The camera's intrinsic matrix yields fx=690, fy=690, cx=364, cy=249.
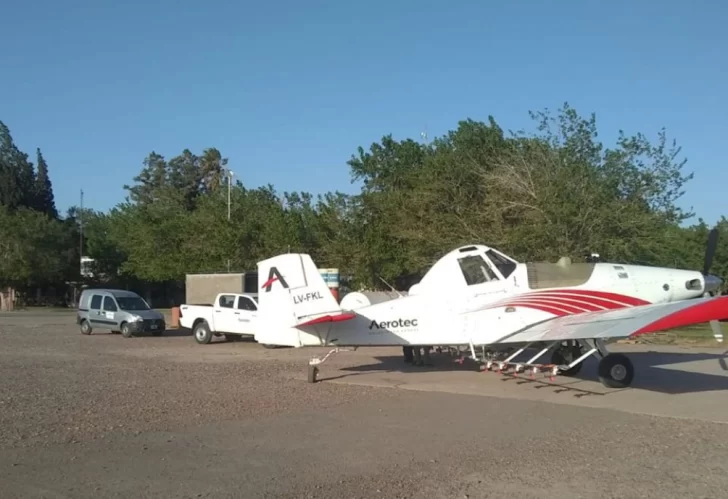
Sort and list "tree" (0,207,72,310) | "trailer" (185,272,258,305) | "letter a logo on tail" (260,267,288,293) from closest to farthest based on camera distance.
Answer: "letter a logo on tail" (260,267,288,293)
"trailer" (185,272,258,305)
"tree" (0,207,72,310)

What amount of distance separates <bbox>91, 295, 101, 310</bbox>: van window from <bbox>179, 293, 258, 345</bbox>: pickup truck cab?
5769 mm

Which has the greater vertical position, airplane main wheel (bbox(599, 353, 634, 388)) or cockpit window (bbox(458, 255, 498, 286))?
cockpit window (bbox(458, 255, 498, 286))

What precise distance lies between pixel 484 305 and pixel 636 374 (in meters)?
4.51

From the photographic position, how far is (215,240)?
45219 millimetres

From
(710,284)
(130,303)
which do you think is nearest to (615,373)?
(710,284)

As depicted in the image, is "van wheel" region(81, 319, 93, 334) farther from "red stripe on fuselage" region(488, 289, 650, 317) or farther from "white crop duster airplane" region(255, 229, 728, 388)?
"red stripe on fuselage" region(488, 289, 650, 317)

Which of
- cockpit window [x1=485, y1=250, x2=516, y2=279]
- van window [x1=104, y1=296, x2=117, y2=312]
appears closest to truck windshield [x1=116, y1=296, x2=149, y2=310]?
van window [x1=104, y1=296, x2=117, y2=312]

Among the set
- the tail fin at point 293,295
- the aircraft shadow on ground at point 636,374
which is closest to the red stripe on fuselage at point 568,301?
the aircraft shadow on ground at point 636,374

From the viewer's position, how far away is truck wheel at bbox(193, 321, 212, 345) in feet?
83.5

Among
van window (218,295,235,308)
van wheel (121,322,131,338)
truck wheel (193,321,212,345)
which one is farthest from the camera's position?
van wheel (121,322,131,338)

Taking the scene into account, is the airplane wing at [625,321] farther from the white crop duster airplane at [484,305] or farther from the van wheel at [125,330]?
the van wheel at [125,330]

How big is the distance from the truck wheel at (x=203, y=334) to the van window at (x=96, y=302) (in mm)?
6571

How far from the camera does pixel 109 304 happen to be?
2950 cm

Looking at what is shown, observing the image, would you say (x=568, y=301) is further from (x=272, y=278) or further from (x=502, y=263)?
(x=272, y=278)
